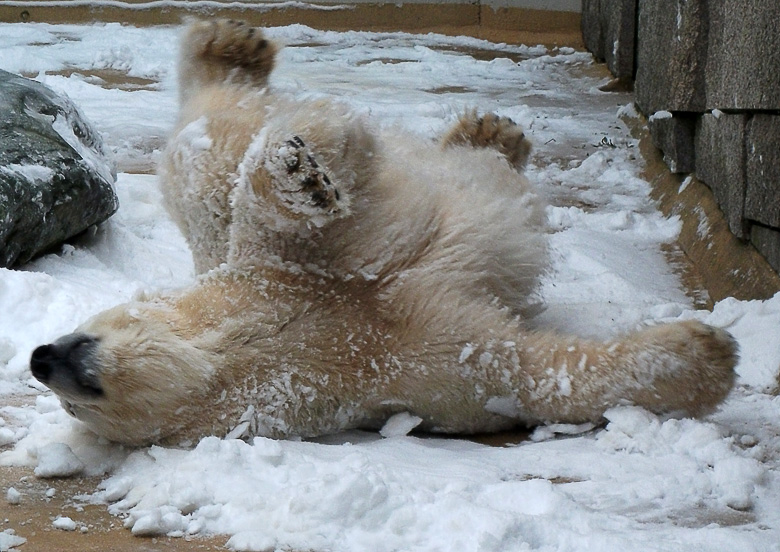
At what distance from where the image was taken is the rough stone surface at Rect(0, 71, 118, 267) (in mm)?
3891

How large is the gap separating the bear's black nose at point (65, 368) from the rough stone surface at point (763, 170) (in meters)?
2.35

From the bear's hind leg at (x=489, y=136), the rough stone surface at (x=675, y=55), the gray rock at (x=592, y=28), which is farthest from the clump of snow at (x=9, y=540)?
the gray rock at (x=592, y=28)

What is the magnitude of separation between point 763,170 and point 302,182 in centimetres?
187

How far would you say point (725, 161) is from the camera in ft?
13.5

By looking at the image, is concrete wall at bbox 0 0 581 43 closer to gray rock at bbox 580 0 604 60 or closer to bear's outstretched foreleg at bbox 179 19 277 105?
gray rock at bbox 580 0 604 60

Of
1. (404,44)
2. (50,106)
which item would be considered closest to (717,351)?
(50,106)

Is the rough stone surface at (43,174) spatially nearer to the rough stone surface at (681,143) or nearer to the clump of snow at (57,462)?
the clump of snow at (57,462)

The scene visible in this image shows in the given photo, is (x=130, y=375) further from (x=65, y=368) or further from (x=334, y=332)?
(x=334, y=332)

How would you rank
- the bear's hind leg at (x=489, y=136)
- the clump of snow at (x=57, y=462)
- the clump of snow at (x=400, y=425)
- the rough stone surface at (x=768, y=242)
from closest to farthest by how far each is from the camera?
the clump of snow at (x=57, y=462) < the clump of snow at (x=400, y=425) < the rough stone surface at (x=768, y=242) < the bear's hind leg at (x=489, y=136)

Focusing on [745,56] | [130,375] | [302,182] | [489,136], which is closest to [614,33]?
[745,56]

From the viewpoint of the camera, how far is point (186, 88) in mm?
3420

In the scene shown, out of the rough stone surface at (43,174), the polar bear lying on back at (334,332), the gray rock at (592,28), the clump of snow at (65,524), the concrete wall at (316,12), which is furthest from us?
the concrete wall at (316,12)

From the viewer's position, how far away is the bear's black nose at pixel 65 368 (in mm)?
2297

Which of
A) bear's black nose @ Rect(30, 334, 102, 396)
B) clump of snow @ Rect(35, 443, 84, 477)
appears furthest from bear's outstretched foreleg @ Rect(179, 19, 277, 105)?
clump of snow @ Rect(35, 443, 84, 477)
